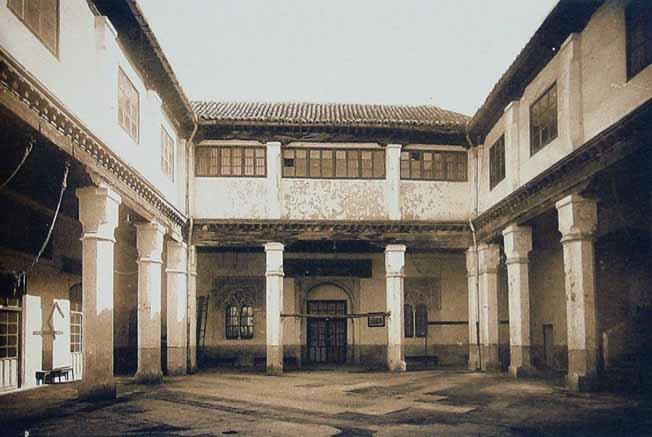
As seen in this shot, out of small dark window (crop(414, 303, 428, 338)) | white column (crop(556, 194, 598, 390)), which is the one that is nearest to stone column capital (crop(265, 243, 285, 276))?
small dark window (crop(414, 303, 428, 338))

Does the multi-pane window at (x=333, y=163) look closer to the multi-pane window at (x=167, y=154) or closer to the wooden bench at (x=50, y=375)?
the multi-pane window at (x=167, y=154)

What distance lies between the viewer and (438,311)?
81.0 ft

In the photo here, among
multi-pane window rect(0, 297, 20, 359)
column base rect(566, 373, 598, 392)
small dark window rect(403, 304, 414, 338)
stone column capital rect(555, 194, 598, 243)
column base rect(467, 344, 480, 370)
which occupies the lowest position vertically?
column base rect(467, 344, 480, 370)

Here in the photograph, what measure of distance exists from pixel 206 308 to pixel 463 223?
9.48 m

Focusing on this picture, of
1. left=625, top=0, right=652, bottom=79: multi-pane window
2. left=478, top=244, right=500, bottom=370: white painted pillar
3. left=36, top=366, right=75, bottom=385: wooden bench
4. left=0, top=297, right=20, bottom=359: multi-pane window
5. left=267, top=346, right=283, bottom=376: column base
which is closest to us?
left=625, top=0, right=652, bottom=79: multi-pane window

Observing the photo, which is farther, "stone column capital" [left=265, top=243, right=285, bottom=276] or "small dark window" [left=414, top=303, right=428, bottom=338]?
"small dark window" [left=414, top=303, right=428, bottom=338]

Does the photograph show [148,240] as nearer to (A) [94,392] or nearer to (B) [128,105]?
(B) [128,105]

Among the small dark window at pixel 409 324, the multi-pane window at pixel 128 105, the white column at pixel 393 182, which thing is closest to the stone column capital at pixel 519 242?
the white column at pixel 393 182

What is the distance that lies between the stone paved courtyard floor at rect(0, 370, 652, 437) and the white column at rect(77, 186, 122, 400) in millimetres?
451

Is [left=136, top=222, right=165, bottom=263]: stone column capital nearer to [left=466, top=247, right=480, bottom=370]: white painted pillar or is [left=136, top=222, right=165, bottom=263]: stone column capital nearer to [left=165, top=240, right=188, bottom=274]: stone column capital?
[left=165, top=240, right=188, bottom=274]: stone column capital

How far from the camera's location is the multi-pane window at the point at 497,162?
18.6 m

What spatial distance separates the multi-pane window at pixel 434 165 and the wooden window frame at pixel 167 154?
22.7ft

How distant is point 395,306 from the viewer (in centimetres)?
2044

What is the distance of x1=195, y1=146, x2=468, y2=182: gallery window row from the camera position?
20.5 meters
